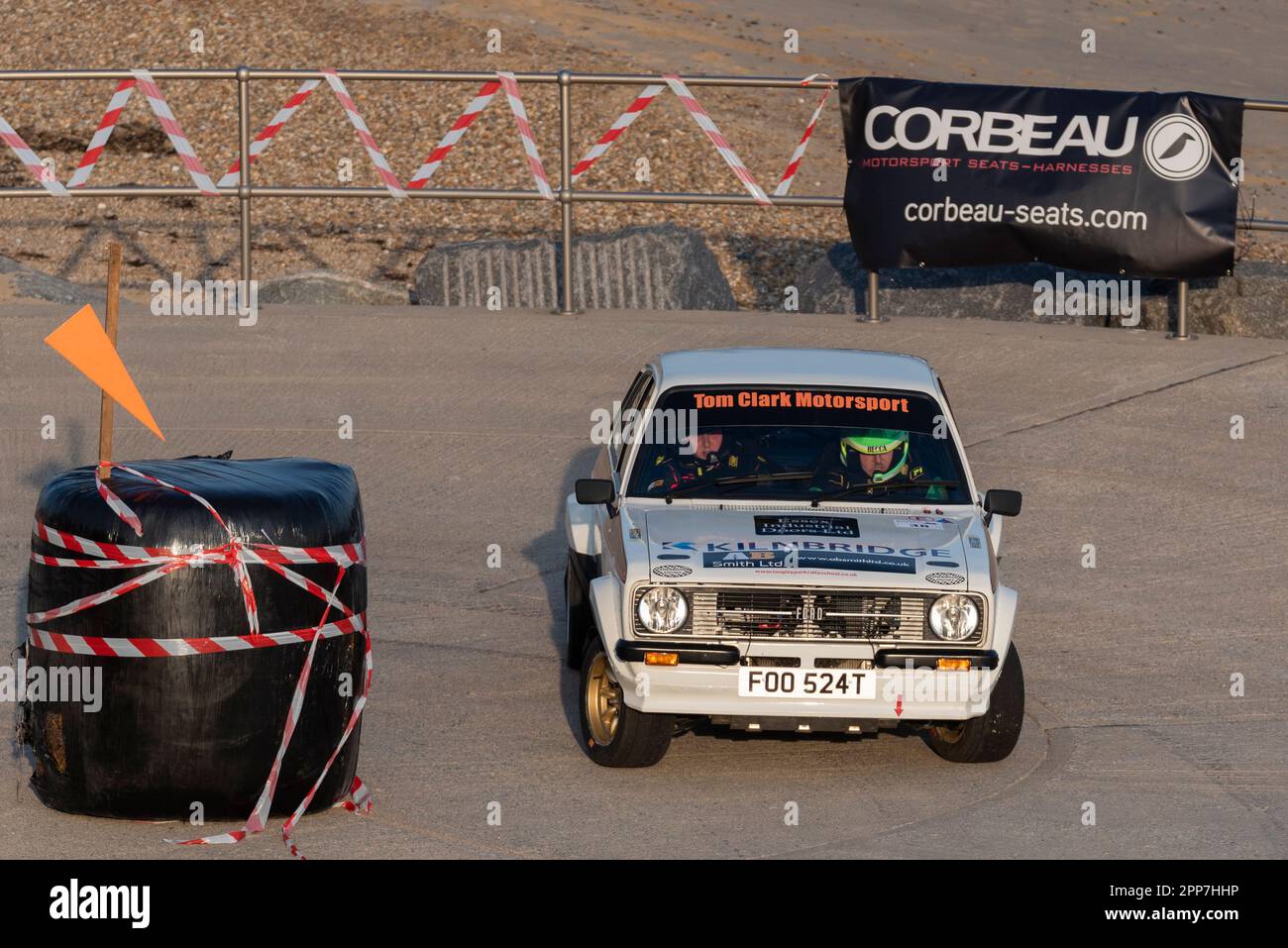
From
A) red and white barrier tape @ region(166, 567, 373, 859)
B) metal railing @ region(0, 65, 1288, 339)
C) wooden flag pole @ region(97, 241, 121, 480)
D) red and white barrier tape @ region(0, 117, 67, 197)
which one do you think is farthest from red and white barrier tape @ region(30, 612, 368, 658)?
red and white barrier tape @ region(0, 117, 67, 197)

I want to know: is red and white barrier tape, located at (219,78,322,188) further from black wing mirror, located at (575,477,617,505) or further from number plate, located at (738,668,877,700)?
number plate, located at (738,668,877,700)

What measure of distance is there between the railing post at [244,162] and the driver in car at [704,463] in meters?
7.93

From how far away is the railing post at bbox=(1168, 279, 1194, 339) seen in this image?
15469 mm

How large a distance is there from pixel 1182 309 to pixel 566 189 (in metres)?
4.98

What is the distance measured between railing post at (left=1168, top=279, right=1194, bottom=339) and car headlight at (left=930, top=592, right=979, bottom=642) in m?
8.34

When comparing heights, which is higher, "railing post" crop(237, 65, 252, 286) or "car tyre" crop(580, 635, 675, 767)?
"railing post" crop(237, 65, 252, 286)

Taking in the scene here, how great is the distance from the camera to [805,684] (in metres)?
7.68

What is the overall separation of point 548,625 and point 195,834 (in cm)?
344

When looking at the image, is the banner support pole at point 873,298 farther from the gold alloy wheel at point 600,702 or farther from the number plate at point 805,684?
the number plate at point 805,684

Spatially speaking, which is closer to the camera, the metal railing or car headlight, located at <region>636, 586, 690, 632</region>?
car headlight, located at <region>636, 586, 690, 632</region>

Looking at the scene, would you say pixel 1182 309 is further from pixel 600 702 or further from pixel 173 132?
pixel 600 702

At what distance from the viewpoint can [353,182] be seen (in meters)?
26.8

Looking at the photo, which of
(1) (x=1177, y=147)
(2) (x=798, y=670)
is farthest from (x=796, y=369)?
→ (1) (x=1177, y=147)

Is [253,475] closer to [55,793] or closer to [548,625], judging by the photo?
[55,793]
